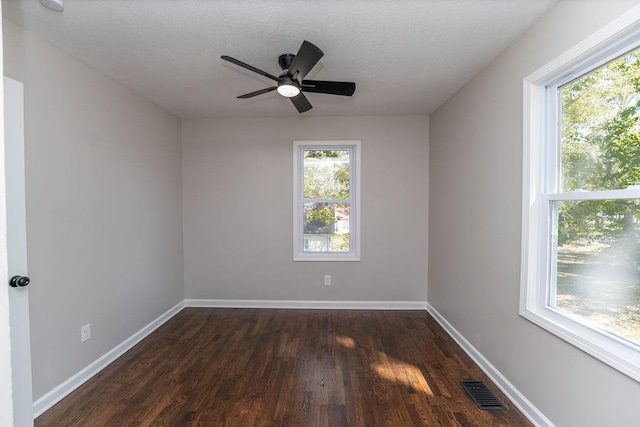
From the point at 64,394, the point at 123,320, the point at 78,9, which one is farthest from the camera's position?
the point at 123,320

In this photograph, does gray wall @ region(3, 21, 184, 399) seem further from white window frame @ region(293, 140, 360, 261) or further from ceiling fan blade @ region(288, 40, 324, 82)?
ceiling fan blade @ region(288, 40, 324, 82)

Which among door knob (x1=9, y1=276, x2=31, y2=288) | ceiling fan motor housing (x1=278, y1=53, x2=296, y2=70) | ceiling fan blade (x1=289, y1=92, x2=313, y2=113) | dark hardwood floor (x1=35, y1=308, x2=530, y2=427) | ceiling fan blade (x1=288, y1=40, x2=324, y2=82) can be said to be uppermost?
ceiling fan motor housing (x1=278, y1=53, x2=296, y2=70)

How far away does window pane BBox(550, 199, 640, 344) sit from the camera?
59.6 inches

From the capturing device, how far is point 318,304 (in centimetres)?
406

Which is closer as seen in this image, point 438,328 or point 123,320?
point 123,320

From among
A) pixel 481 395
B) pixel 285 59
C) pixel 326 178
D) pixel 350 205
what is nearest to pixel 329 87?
pixel 285 59

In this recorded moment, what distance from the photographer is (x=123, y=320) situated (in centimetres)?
293

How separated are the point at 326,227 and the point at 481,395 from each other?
2492mm

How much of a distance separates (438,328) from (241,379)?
2150 mm

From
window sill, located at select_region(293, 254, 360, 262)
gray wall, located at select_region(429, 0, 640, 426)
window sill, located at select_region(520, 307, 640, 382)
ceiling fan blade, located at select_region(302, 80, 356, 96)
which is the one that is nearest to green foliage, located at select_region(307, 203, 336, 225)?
window sill, located at select_region(293, 254, 360, 262)

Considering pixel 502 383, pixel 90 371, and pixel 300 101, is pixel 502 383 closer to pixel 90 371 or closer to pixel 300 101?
pixel 300 101

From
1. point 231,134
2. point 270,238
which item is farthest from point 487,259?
point 231,134

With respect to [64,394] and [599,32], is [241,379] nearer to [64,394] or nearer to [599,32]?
[64,394]

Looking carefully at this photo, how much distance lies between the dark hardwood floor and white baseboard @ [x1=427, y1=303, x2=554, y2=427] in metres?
0.05
